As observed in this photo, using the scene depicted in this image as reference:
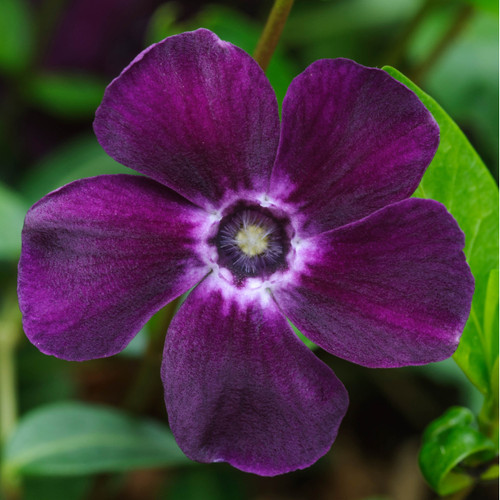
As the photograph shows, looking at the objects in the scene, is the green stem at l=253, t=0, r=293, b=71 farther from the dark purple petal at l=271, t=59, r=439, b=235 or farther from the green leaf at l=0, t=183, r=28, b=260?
the green leaf at l=0, t=183, r=28, b=260

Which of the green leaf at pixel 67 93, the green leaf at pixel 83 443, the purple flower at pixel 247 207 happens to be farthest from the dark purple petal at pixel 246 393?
the green leaf at pixel 67 93

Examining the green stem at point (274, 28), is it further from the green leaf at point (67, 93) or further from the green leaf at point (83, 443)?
the green leaf at point (67, 93)

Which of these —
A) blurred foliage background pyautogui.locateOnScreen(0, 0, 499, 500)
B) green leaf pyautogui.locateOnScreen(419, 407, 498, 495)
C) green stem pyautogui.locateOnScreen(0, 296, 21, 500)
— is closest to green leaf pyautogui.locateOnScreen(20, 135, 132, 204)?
blurred foliage background pyautogui.locateOnScreen(0, 0, 499, 500)

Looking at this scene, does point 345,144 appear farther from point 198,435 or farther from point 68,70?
point 68,70

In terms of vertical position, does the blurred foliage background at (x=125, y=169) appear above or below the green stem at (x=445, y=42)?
below

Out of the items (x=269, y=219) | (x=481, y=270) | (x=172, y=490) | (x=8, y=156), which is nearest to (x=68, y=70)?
(x=8, y=156)

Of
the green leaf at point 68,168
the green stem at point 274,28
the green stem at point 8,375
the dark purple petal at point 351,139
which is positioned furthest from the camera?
the green leaf at point 68,168

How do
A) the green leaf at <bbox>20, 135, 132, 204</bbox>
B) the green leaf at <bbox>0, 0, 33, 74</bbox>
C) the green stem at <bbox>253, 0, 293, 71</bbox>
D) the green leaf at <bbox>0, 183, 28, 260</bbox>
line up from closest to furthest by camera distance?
the green stem at <bbox>253, 0, 293, 71</bbox>
the green leaf at <bbox>0, 183, 28, 260</bbox>
the green leaf at <bbox>20, 135, 132, 204</bbox>
the green leaf at <bbox>0, 0, 33, 74</bbox>
